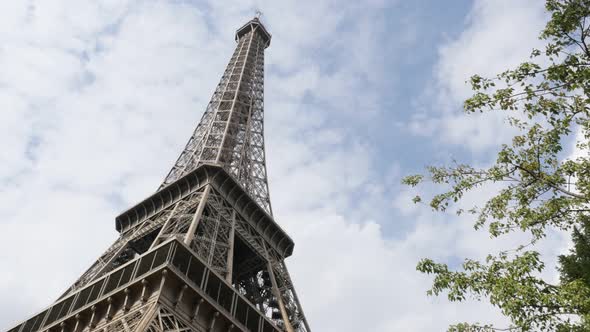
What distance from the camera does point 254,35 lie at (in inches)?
3071

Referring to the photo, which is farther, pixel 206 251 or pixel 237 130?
pixel 237 130

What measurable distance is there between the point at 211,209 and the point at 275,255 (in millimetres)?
7768

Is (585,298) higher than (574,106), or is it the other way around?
(574,106)

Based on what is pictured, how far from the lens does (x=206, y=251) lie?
3161 centimetres

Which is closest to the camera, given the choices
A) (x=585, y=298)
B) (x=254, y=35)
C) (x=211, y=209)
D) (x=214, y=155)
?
Answer: (x=585, y=298)

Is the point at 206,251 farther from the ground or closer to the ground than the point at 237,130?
closer to the ground

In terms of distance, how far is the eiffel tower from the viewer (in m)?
21.6

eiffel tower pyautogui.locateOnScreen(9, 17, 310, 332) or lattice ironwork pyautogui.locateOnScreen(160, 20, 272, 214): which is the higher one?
lattice ironwork pyautogui.locateOnScreen(160, 20, 272, 214)

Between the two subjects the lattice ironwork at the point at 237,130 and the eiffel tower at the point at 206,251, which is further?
the lattice ironwork at the point at 237,130

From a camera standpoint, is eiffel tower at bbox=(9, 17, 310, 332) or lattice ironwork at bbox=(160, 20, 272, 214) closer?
eiffel tower at bbox=(9, 17, 310, 332)

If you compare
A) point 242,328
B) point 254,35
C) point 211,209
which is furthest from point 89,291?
point 254,35

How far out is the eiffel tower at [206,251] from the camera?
21.6 metres

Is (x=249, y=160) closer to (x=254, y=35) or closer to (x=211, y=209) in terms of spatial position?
(x=211, y=209)

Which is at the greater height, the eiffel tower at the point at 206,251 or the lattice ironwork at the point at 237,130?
the lattice ironwork at the point at 237,130
